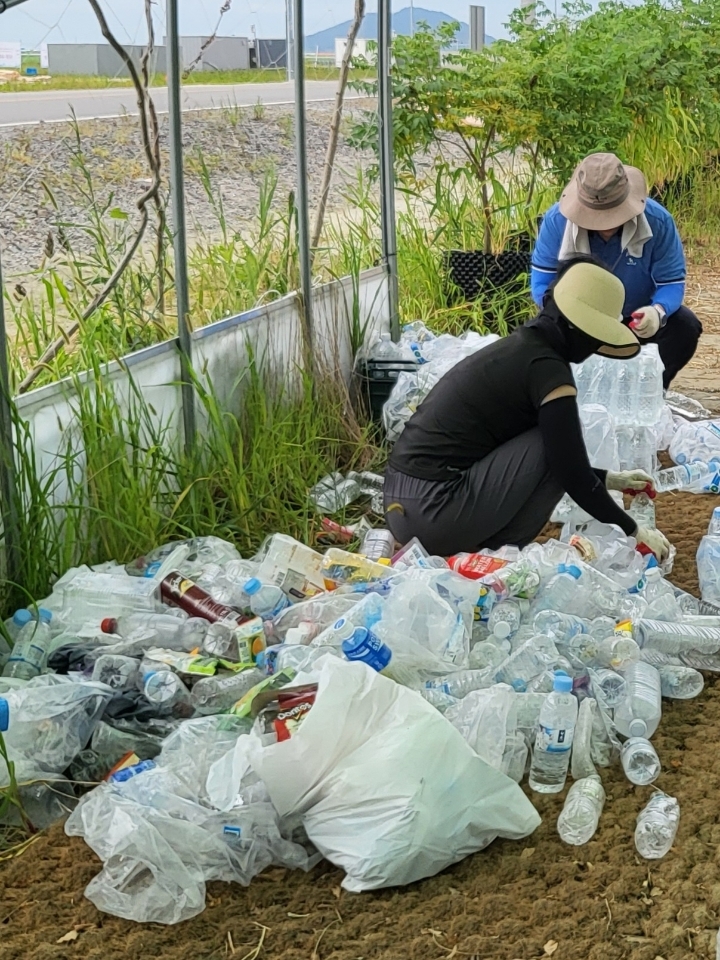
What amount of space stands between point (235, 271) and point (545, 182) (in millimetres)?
3850

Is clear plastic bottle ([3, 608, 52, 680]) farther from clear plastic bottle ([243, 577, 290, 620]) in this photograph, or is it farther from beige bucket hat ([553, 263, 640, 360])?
beige bucket hat ([553, 263, 640, 360])

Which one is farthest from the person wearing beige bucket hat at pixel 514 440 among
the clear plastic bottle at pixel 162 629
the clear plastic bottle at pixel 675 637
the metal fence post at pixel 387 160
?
the metal fence post at pixel 387 160

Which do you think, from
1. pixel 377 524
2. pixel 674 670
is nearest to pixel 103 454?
pixel 377 524

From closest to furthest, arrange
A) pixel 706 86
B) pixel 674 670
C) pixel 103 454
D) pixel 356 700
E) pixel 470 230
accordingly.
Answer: pixel 356 700 → pixel 674 670 → pixel 103 454 → pixel 470 230 → pixel 706 86

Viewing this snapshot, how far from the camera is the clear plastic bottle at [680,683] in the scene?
11.5 ft

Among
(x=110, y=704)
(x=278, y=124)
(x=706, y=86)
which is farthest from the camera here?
(x=706, y=86)

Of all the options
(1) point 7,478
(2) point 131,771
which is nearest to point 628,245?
(1) point 7,478

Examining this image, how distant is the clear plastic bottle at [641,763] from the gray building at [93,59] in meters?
2.85

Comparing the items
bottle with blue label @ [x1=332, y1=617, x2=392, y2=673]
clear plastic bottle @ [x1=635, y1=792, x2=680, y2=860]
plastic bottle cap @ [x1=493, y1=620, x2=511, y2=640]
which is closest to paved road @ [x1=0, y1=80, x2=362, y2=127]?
bottle with blue label @ [x1=332, y1=617, x2=392, y2=673]

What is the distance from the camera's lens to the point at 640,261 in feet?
17.9

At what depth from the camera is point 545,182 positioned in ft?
27.3

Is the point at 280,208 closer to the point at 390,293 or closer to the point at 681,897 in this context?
the point at 390,293

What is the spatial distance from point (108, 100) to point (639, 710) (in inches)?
110

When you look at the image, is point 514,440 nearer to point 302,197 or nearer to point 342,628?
point 342,628
